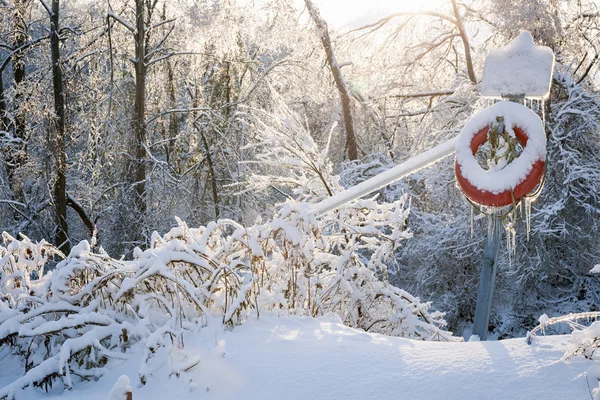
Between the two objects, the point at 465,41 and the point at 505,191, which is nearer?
the point at 505,191

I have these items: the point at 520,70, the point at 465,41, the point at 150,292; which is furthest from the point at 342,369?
the point at 465,41

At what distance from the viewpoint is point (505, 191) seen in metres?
2.60

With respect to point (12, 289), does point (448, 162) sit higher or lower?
higher

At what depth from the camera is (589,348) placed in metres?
1.96

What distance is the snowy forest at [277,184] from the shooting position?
10.3ft

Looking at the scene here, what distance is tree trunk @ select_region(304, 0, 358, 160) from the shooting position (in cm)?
1218

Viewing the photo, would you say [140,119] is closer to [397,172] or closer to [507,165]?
[397,172]

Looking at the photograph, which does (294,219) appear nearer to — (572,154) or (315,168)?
(315,168)

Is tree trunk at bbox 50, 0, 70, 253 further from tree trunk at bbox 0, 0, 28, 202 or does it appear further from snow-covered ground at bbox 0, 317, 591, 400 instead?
snow-covered ground at bbox 0, 317, 591, 400

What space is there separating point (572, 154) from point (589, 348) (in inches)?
303

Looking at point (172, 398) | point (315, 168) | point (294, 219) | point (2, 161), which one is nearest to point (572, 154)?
point (315, 168)

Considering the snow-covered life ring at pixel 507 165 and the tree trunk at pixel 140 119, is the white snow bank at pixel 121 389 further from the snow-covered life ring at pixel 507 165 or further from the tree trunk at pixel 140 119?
the tree trunk at pixel 140 119

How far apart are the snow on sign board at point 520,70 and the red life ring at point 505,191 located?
26 centimetres

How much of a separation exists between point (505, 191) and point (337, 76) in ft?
33.6
